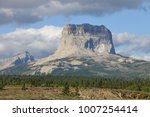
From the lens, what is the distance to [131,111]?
67.2 feet

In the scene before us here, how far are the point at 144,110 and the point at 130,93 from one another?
173 metres

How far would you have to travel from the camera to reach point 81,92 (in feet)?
593

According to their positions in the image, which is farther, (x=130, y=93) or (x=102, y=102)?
(x=130, y=93)

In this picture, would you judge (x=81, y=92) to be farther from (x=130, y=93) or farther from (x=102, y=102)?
(x=102, y=102)

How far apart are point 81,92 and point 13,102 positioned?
159 meters

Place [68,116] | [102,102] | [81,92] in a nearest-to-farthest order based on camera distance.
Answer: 1. [68,116]
2. [102,102]
3. [81,92]

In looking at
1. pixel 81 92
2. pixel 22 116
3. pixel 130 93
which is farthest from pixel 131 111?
pixel 130 93

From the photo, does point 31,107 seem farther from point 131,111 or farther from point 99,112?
point 131,111

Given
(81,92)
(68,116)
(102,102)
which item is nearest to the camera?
(68,116)

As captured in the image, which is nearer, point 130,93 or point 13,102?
point 13,102

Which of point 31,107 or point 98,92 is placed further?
point 98,92

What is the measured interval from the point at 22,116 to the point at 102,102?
4.13 meters

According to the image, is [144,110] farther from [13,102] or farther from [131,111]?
[13,102]

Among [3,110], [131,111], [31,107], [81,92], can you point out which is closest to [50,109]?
[31,107]
